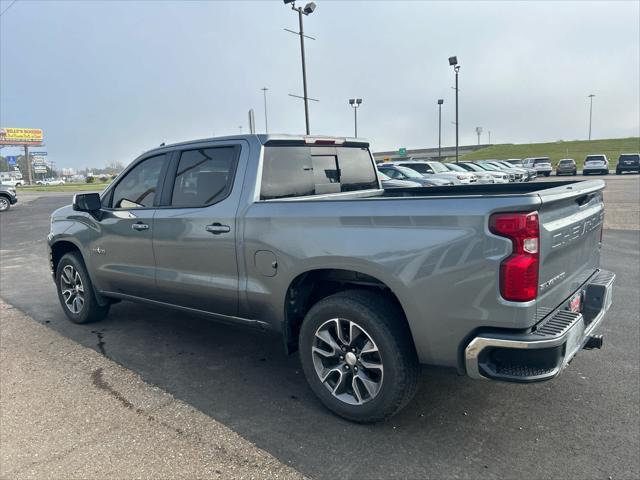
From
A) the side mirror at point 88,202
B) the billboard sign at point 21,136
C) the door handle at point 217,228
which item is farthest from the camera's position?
the billboard sign at point 21,136

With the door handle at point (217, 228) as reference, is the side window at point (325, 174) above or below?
above

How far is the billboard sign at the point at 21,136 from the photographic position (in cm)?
8339

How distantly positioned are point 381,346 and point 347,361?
348mm

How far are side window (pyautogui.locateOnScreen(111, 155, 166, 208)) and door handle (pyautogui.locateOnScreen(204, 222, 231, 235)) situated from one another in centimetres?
92

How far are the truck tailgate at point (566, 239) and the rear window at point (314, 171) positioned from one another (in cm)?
195

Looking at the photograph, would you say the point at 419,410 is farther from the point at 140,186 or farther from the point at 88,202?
the point at 88,202

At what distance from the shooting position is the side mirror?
486 centimetres

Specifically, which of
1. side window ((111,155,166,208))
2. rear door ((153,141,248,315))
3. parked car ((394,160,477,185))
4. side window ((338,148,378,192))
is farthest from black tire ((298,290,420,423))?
parked car ((394,160,477,185))

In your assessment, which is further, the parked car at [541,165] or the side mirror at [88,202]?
the parked car at [541,165]

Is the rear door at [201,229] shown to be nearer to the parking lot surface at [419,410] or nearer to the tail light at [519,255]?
the parking lot surface at [419,410]

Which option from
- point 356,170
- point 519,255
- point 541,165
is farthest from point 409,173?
point 541,165

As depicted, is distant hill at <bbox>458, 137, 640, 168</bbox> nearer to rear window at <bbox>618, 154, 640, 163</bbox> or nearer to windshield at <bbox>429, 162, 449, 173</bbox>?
rear window at <bbox>618, 154, 640, 163</bbox>

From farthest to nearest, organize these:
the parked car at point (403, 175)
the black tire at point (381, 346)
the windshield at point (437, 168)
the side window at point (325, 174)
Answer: the windshield at point (437, 168)
the parked car at point (403, 175)
the side window at point (325, 174)
the black tire at point (381, 346)

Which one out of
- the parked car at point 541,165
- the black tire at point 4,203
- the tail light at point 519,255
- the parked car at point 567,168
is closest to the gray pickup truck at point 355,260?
the tail light at point 519,255
